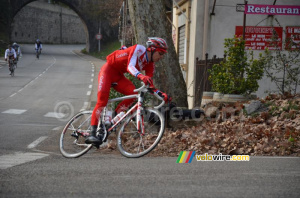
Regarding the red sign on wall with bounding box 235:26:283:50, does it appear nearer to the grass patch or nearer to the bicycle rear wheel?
the bicycle rear wheel

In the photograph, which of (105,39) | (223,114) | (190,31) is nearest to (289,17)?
(190,31)

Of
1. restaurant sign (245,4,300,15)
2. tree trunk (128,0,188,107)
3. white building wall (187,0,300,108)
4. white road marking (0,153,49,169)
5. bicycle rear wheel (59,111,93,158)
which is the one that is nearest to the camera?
white road marking (0,153,49,169)

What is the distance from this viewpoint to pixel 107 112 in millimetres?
7008

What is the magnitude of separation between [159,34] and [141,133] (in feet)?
14.8

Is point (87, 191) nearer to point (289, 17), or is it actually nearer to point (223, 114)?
point (223, 114)

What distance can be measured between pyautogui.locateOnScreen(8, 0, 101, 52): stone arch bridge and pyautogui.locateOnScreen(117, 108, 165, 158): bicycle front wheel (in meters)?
56.9

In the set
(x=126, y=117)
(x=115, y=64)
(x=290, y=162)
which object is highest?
(x=115, y=64)

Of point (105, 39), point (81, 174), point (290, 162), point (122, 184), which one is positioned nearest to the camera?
point (122, 184)

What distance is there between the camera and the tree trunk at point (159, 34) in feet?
34.6

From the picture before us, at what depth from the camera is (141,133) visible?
260 inches

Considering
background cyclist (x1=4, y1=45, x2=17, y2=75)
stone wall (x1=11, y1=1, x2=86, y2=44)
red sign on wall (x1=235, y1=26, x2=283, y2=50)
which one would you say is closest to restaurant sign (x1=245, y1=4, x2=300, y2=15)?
red sign on wall (x1=235, y1=26, x2=283, y2=50)

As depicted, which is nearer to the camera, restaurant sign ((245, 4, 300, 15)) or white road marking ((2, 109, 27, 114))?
restaurant sign ((245, 4, 300, 15))

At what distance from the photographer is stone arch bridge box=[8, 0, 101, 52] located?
A: 6025cm

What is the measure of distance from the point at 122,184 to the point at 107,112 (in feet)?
6.88
